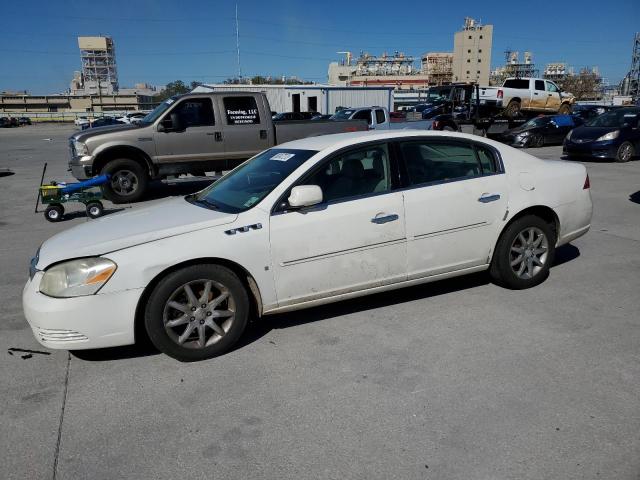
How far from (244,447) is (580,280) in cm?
383

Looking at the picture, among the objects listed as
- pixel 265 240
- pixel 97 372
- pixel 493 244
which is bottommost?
pixel 97 372

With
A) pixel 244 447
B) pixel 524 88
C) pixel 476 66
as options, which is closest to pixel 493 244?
pixel 244 447

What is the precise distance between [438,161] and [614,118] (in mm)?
13388

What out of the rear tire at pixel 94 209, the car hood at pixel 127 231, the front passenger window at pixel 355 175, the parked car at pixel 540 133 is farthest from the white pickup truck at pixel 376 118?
the car hood at pixel 127 231

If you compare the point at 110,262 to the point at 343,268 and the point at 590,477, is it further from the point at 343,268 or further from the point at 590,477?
the point at 590,477

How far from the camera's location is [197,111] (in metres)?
10.3

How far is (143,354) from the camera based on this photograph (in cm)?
372

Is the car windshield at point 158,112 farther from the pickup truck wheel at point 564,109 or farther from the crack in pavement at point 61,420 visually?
the pickup truck wheel at point 564,109

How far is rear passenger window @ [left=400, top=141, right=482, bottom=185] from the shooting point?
4246 millimetres

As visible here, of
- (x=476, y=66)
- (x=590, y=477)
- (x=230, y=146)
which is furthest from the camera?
(x=476, y=66)

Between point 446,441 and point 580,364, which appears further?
point 580,364

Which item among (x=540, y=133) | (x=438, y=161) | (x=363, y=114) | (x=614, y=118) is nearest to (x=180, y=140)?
(x=438, y=161)

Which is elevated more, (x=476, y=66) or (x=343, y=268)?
(x=476, y=66)

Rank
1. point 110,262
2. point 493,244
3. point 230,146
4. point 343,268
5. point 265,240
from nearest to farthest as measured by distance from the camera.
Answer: point 110,262, point 265,240, point 343,268, point 493,244, point 230,146
